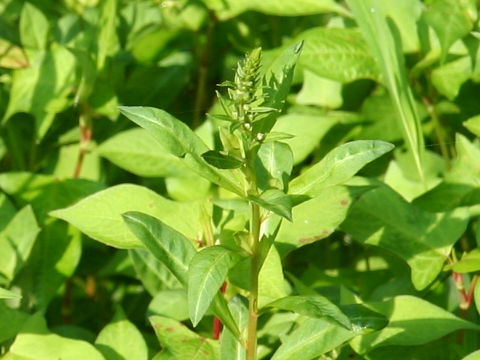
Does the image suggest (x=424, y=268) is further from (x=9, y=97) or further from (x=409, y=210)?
(x=9, y=97)

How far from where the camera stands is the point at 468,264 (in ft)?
4.13

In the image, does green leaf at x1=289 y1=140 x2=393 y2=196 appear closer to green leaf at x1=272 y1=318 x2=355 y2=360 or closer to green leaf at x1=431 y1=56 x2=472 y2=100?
green leaf at x1=272 y1=318 x2=355 y2=360

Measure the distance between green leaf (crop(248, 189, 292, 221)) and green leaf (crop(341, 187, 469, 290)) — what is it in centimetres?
36

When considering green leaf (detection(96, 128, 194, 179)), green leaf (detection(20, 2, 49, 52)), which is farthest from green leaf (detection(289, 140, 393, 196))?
green leaf (detection(20, 2, 49, 52))

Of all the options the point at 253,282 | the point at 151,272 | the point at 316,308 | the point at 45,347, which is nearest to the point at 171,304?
the point at 151,272

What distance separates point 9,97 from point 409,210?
88cm

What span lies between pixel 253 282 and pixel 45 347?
0.38 m

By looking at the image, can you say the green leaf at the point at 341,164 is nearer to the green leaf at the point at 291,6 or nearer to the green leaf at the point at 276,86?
the green leaf at the point at 276,86

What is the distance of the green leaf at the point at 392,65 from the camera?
4.70ft

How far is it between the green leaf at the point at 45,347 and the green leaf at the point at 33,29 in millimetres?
671

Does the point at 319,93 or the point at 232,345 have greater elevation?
the point at 319,93

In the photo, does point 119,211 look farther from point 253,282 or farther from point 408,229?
point 408,229

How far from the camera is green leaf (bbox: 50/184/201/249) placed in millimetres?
1275

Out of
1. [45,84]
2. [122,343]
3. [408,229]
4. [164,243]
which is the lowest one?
[122,343]
